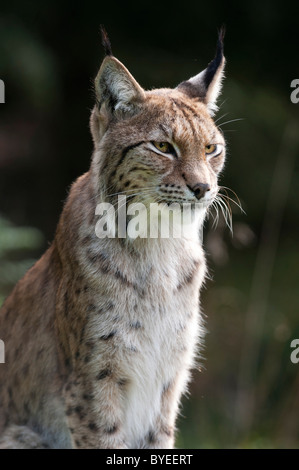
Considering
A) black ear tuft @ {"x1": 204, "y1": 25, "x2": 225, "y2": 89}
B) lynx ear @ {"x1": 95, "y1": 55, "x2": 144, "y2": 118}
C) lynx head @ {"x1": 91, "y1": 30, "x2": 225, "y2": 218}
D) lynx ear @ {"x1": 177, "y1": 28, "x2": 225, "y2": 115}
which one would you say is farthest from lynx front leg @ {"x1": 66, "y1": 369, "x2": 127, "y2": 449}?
black ear tuft @ {"x1": 204, "y1": 25, "x2": 225, "y2": 89}

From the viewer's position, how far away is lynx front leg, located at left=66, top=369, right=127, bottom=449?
4387 mm

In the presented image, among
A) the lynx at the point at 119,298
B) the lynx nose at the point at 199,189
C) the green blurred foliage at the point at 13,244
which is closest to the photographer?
the lynx nose at the point at 199,189

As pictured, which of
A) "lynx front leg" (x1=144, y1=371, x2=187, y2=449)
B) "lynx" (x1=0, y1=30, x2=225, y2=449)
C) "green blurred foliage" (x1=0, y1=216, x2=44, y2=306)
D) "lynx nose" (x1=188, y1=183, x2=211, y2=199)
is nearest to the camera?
"lynx nose" (x1=188, y1=183, x2=211, y2=199)

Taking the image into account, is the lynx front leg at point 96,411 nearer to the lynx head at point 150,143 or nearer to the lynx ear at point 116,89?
the lynx head at point 150,143

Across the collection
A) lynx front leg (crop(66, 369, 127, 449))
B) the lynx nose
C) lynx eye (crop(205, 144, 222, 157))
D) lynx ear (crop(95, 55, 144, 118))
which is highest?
lynx ear (crop(95, 55, 144, 118))

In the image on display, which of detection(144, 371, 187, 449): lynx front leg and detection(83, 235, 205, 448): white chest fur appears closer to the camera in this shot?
detection(83, 235, 205, 448): white chest fur

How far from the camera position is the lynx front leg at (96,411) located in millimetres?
4387

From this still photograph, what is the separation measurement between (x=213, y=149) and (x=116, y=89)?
2.10 feet

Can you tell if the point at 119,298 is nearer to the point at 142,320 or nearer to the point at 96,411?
the point at 142,320

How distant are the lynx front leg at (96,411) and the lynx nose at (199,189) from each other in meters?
1.09

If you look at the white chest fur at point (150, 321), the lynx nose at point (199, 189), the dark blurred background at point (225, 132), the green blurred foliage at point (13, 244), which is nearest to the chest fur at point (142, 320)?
the white chest fur at point (150, 321)

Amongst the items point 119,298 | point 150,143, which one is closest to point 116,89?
point 150,143

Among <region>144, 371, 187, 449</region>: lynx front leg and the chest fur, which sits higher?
the chest fur

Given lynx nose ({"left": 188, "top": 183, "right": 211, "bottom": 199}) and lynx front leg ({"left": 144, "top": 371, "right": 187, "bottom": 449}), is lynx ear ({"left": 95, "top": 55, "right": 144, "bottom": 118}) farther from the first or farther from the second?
lynx front leg ({"left": 144, "top": 371, "right": 187, "bottom": 449})
